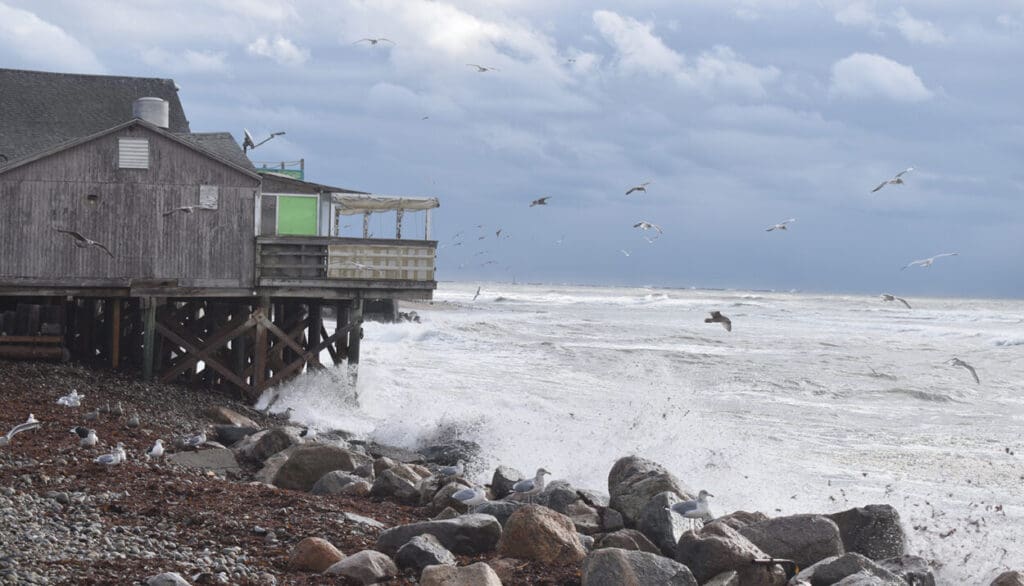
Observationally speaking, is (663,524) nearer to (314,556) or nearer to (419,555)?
(419,555)

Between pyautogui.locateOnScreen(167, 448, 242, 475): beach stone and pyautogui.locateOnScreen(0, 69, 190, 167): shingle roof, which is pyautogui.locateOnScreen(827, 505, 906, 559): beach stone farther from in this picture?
pyautogui.locateOnScreen(0, 69, 190, 167): shingle roof

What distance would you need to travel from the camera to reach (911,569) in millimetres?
10859

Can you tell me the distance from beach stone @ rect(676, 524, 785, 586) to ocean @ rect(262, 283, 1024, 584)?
285 cm

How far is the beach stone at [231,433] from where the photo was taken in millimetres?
18578

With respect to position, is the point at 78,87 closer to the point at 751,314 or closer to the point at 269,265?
the point at 269,265

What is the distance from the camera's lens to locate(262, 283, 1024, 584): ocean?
16359 mm

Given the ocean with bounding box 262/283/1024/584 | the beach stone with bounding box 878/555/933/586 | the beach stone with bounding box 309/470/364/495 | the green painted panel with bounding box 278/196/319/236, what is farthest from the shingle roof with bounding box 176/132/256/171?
the beach stone with bounding box 878/555/933/586

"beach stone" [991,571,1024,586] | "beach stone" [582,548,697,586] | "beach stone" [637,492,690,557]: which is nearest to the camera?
"beach stone" [582,548,697,586]

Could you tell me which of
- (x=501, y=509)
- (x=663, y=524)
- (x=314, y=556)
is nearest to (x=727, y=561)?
(x=663, y=524)

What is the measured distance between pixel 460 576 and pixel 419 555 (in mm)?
927

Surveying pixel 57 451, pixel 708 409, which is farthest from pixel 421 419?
pixel 57 451

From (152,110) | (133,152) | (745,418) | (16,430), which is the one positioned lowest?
(745,418)

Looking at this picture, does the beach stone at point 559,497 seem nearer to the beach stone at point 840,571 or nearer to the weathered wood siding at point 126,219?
the beach stone at point 840,571

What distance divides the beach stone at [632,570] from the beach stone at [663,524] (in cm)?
194
